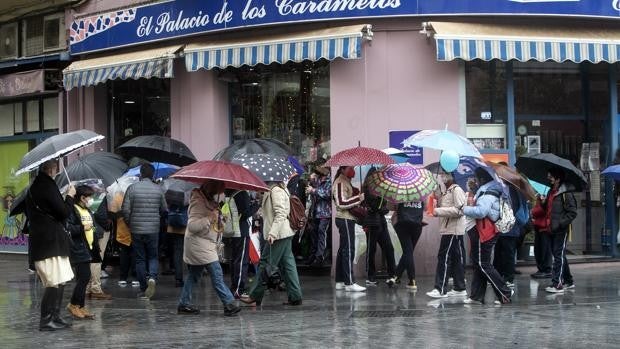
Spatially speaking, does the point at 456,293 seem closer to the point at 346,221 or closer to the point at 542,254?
the point at 346,221

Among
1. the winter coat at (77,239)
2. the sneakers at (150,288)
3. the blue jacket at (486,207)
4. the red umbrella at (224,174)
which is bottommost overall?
the sneakers at (150,288)

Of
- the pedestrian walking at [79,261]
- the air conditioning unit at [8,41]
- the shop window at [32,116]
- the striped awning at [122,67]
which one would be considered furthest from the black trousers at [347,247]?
the air conditioning unit at [8,41]

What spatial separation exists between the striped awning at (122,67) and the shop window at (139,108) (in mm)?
792

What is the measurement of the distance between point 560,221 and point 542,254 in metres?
2.02

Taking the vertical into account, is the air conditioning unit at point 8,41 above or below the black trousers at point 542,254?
above

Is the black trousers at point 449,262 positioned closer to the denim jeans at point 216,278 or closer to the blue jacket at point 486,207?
the blue jacket at point 486,207

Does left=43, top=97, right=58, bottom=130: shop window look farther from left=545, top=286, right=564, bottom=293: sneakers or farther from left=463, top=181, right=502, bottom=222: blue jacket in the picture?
left=545, top=286, right=564, bottom=293: sneakers

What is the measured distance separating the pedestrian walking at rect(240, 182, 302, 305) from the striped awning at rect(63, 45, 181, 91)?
4909mm

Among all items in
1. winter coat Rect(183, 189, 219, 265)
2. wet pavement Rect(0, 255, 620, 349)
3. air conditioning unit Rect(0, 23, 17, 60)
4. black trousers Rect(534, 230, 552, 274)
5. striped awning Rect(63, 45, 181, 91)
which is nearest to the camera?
wet pavement Rect(0, 255, 620, 349)

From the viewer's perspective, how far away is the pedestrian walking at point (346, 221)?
455 inches

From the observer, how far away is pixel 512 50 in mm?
12766

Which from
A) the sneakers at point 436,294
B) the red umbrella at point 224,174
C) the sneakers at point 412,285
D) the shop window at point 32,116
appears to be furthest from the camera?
the shop window at point 32,116

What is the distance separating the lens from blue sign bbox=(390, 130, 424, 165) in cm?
1321

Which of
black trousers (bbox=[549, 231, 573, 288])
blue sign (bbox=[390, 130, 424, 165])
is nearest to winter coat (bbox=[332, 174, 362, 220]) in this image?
blue sign (bbox=[390, 130, 424, 165])
